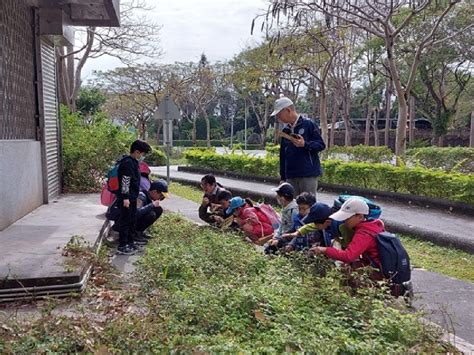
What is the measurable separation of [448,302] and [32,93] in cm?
677

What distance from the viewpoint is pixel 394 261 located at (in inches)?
160

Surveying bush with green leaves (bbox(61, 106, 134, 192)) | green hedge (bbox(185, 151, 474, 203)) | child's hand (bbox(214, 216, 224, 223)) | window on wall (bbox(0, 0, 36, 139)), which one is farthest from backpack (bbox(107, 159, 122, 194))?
green hedge (bbox(185, 151, 474, 203))

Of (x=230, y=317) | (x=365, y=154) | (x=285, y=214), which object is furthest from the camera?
(x=365, y=154)

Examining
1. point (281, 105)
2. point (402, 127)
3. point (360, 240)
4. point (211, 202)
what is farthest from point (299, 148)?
point (402, 127)

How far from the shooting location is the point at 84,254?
4676mm

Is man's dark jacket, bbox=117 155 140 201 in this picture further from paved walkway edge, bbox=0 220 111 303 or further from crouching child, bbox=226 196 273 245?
paved walkway edge, bbox=0 220 111 303

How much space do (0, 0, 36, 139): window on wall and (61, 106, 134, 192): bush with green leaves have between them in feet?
7.04

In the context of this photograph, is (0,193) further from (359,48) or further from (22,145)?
(359,48)

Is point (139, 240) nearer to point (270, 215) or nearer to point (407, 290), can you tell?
point (270, 215)

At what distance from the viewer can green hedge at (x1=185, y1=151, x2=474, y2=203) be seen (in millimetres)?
8836

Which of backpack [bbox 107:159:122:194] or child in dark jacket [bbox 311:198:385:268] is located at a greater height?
backpack [bbox 107:159:122:194]

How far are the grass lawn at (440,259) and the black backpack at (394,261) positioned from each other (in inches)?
63.4

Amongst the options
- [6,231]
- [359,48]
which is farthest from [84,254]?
[359,48]

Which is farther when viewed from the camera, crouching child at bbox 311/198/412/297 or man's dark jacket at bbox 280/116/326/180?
man's dark jacket at bbox 280/116/326/180
